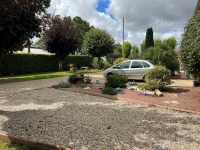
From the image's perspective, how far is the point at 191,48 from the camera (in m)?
6.55

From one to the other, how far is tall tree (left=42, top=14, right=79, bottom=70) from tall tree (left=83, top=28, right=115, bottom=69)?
7.15 feet

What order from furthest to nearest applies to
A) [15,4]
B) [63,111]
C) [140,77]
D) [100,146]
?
[140,77], [63,111], [15,4], [100,146]

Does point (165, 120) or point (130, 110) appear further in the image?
point (130, 110)

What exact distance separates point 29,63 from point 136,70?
12011 mm

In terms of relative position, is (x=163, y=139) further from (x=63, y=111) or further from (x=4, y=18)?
(x=4, y=18)

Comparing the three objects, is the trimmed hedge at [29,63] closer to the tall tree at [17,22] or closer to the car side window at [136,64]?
the car side window at [136,64]

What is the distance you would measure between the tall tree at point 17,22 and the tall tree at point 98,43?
1944cm

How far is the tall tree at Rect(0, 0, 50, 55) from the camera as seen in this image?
4.47 m

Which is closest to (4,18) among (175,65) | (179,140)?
(179,140)

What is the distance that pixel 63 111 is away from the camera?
5891mm

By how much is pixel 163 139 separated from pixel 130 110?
2299 millimetres

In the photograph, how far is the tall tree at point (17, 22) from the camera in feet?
14.7

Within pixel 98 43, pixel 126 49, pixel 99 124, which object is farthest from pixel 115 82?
pixel 126 49

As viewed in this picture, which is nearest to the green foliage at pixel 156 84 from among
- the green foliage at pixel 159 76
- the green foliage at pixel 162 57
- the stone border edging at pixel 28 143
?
the green foliage at pixel 159 76
